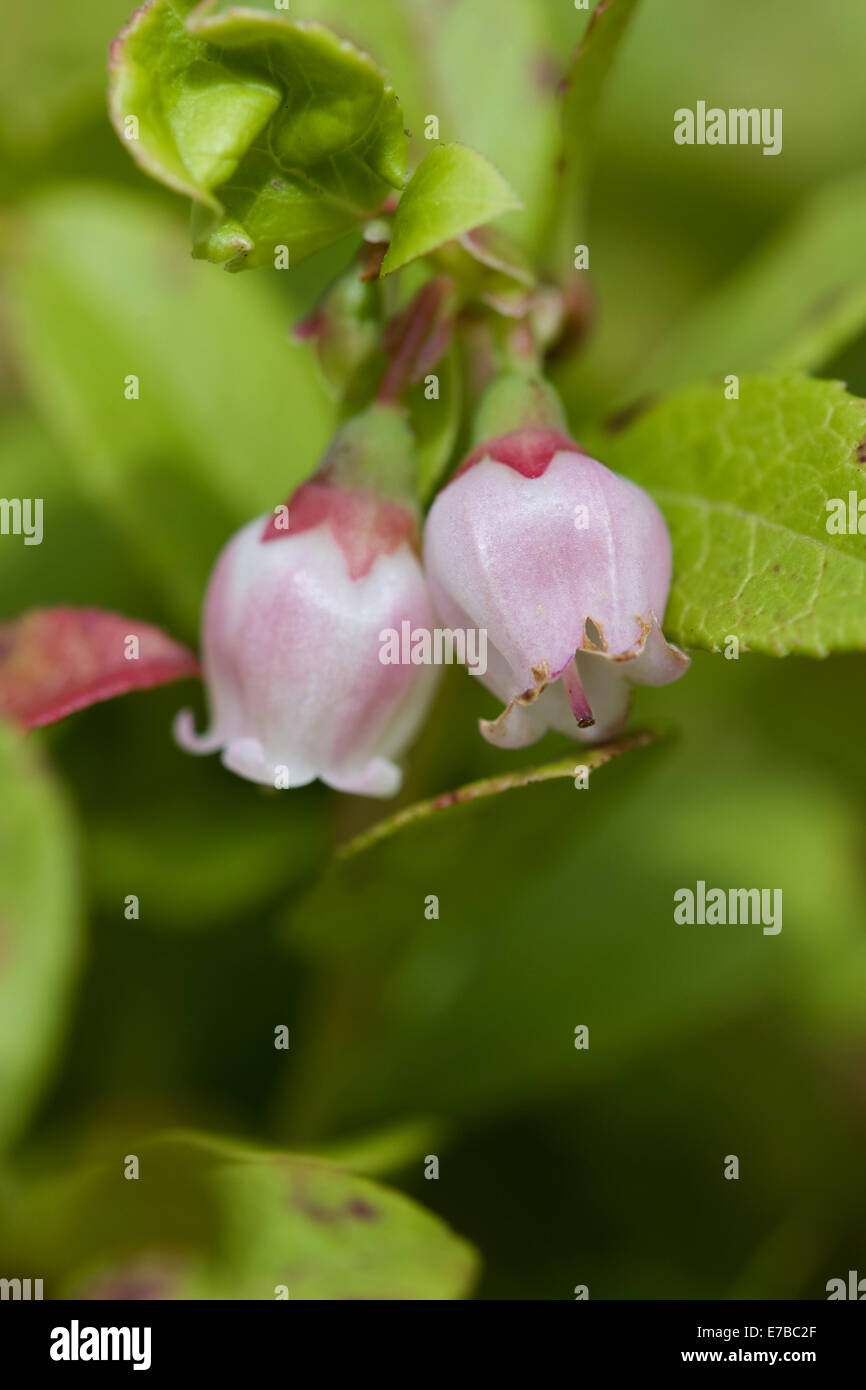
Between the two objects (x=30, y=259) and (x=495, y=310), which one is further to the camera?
(x=30, y=259)

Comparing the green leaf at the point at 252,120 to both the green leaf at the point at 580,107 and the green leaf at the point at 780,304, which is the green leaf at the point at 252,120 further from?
the green leaf at the point at 780,304

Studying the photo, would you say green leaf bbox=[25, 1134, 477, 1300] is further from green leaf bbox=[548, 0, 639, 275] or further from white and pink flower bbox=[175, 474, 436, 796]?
green leaf bbox=[548, 0, 639, 275]

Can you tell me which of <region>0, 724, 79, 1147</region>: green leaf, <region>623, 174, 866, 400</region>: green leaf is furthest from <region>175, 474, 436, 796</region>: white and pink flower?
<region>623, 174, 866, 400</region>: green leaf

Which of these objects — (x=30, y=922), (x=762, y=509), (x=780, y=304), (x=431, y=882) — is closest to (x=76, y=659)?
(x=30, y=922)

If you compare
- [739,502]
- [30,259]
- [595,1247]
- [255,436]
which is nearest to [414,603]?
[739,502]

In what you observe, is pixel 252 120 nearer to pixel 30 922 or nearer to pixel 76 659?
pixel 76 659

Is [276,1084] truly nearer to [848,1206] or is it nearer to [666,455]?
[848,1206]
